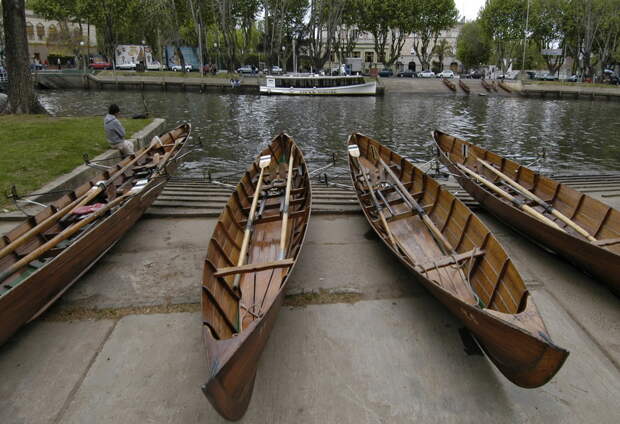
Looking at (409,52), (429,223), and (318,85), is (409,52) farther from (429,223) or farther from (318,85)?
(429,223)

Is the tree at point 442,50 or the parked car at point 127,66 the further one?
the tree at point 442,50

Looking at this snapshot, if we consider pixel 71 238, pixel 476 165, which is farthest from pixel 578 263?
pixel 71 238

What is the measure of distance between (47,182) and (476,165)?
1025cm

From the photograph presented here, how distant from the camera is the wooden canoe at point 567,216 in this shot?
5129 mm

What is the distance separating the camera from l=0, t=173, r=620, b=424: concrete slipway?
3.58m

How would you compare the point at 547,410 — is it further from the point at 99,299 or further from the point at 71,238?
the point at 71,238

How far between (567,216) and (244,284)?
569 cm

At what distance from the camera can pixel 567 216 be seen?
684 centimetres

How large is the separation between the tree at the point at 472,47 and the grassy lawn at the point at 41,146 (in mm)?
74790

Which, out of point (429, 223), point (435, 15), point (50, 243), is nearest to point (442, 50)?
point (435, 15)

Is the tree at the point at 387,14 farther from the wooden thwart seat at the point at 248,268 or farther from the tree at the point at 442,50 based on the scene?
the wooden thwart seat at the point at 248,268

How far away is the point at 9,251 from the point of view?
4.89 m

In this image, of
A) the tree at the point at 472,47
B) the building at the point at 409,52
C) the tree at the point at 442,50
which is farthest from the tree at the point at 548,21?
the building at the point at 409,52

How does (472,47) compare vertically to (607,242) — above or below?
above
